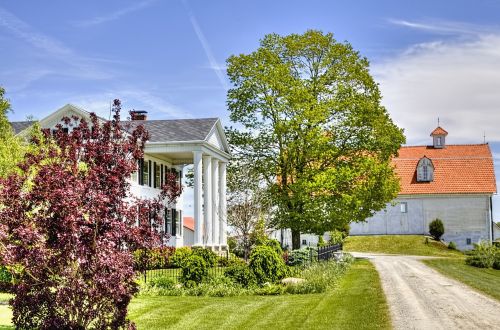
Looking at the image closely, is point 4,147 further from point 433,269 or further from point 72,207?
point 433,269

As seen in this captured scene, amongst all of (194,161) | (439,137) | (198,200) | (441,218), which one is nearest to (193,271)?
(198,200)

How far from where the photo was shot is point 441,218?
57.4 metres

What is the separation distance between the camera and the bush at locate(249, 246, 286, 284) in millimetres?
23016

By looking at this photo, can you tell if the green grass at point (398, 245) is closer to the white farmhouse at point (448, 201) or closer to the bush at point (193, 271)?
the white farmhouse at point (448, 201)

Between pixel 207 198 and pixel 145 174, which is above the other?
pixel 145 174

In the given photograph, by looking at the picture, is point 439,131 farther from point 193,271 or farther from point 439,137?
point 193,271

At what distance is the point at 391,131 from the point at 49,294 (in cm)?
2953

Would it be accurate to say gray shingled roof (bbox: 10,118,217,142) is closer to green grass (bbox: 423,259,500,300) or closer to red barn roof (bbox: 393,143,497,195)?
green grass (bbox: 423,259,500,300)

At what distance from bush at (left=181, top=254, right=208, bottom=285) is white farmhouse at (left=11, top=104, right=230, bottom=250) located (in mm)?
11757

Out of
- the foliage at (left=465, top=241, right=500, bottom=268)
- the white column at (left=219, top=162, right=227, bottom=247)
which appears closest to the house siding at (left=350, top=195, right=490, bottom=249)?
the foliage at (left=465, top=241, right=500, bottom=268)

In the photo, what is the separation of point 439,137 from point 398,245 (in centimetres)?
1347

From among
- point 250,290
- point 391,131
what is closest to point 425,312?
point 250,290

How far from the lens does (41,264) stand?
426 inches

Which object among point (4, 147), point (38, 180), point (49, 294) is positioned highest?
point (4, 147)
